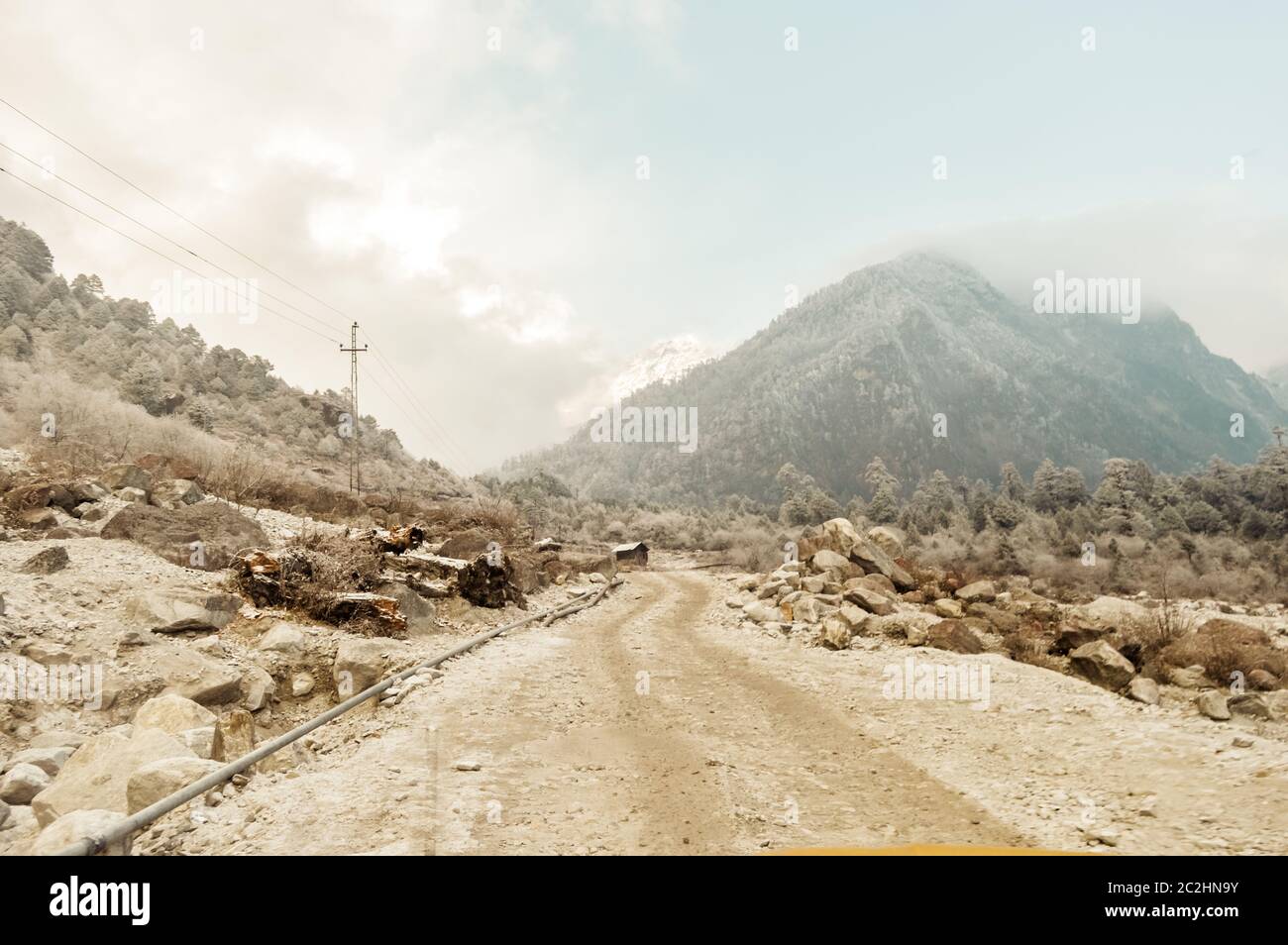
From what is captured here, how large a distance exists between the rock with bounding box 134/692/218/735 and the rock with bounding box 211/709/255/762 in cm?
20

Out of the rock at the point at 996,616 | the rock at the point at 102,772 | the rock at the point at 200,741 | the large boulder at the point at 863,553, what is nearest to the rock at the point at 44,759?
the rock at the point at 102,772

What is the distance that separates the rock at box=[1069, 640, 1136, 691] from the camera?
1086 centimetres

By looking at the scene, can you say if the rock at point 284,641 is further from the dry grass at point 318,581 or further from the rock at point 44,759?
the rock at point 44,759

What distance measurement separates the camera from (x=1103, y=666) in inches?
434

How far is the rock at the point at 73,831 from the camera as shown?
4.00 metres

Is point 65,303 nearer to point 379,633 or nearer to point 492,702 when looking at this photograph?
point 379,633

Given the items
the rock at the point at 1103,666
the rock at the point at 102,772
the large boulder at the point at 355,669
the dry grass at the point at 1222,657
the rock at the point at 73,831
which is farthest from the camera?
the dry grass at the point at 1222,657

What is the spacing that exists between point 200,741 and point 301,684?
140 inches

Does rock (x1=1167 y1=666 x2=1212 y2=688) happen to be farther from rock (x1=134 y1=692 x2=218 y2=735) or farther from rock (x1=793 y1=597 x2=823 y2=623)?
rock (x1=134 y1=692 x2=218 y2=735)

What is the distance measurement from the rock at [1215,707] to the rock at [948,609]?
8.09 meters

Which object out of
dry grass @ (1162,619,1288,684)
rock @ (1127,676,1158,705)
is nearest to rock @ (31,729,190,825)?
rock @ (1127,676,1158,705)

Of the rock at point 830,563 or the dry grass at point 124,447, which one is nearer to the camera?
the dry grass at point 124,447

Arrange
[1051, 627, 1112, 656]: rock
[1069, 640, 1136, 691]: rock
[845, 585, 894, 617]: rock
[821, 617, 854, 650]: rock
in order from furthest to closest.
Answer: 1. [845, 585, 894, 617]: rock
2. [821, 617, 854, 650]: rock
3. [1051, 627, 1112, 656]: rock
4. [1069, 640, 1136, 691]: rock
